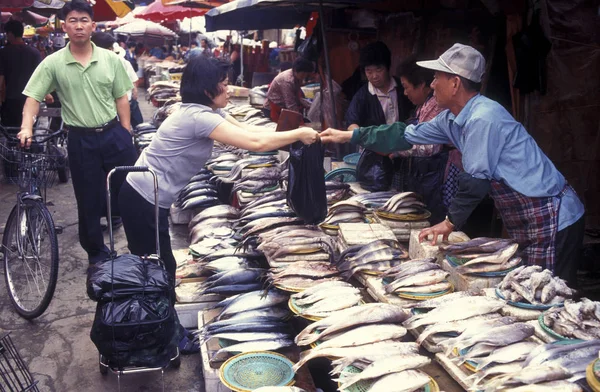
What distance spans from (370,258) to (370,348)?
3.78ft

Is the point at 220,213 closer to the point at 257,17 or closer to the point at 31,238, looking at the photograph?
the point at 31,238

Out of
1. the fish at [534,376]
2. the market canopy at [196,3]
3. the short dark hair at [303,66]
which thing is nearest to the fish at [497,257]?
the fish at [534,376]

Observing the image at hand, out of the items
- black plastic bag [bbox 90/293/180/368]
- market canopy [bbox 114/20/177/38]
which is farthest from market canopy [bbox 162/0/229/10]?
market canopy [bbox 114/20/177/38]

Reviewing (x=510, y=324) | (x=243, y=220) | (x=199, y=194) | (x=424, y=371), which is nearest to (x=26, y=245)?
(x=243, y=220)

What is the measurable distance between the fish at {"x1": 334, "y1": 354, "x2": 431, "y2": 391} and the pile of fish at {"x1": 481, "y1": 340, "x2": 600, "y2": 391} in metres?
0.38

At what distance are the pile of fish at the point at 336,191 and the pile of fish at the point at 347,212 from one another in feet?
1.80

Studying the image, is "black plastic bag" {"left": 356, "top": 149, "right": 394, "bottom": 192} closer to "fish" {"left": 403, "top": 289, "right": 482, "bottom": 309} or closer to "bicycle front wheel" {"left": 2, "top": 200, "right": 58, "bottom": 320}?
"fish" {"left": 403, "top": 289, "right": 482, "bottom": 309}

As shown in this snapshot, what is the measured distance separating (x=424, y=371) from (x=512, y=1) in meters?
4.55

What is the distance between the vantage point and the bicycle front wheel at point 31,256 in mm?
5465

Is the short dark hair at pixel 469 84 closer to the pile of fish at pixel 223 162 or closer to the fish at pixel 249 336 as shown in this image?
the fish at pixel 249 336

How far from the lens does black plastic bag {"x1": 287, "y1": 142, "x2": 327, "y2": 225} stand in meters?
4.94

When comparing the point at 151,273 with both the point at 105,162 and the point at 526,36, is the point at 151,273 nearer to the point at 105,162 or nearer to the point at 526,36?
the point at 105,162

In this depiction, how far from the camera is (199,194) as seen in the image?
8109mm

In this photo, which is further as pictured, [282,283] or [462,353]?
[282,283]
